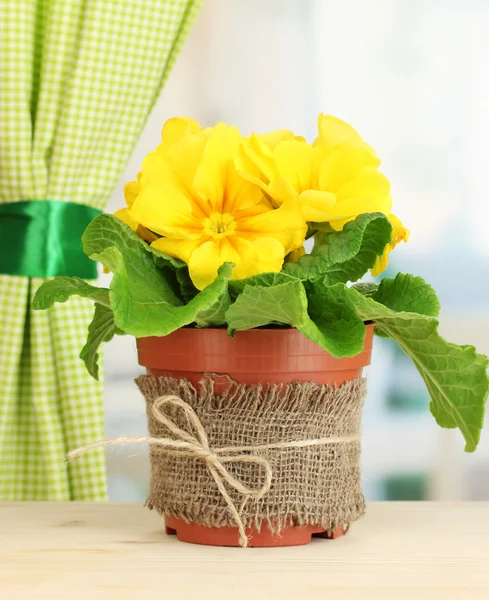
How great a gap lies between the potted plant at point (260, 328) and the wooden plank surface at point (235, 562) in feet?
0.12

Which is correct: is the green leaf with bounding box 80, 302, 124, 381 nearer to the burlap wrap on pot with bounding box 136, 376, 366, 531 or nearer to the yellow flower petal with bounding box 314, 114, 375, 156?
the burlap wrap on pot with bounding box 136, 376, 366, 531

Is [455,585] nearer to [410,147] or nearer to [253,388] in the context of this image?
[253,388]

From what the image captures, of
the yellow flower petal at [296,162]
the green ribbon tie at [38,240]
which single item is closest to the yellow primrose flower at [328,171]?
the yellow flower petal at [296,162]

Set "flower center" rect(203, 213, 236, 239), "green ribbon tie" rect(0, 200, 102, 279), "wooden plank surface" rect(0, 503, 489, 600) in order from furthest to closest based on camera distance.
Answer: "green ribbon tie" rect(0, 200, 102, 279) < "flower center" rect(203, 213, 236, 239) < "wooden plank surface" rect(0, 503, 489, 600)

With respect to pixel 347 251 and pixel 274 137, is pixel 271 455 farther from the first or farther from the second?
pixel 274 137

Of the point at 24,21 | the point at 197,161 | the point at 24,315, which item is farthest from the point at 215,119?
the point at 197,161

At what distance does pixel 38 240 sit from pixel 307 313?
606 mm

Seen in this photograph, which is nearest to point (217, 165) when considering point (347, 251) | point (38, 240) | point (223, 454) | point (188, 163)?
point (188, 163)

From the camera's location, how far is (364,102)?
134 centimetres

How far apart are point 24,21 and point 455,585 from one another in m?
0.94

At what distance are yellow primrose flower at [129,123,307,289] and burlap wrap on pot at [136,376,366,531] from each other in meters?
0.10

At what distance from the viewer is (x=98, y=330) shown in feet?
2.53

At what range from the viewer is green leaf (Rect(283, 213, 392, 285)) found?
64 centimetres

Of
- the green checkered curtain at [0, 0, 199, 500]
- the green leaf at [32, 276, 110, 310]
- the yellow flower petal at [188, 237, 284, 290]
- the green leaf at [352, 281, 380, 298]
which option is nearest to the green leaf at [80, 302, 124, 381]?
the green leaf at [32, 276, 110, 310]
